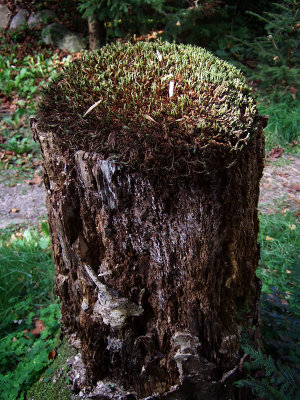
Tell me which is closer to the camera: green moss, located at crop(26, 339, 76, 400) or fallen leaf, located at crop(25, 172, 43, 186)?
green moss, located at crop(26, 339, 76, 400)

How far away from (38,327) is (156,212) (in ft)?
6.21

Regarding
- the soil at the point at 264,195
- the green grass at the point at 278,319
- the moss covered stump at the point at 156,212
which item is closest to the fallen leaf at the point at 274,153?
the soil at the point at 264,195

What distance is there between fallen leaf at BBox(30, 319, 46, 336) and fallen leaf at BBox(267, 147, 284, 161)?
150 inches

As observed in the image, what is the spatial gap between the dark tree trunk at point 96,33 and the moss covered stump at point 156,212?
540cm

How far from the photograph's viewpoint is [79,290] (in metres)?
1.95

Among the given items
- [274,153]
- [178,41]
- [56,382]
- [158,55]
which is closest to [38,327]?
[56,382]

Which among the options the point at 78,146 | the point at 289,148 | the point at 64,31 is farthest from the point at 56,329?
the point at 64,31

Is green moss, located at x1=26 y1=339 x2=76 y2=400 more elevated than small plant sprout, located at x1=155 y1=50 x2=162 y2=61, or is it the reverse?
small plant sprout, located at x1=155 y1=50 x2=162 y2=61

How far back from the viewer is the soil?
429cm

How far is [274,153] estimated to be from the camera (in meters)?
5.20

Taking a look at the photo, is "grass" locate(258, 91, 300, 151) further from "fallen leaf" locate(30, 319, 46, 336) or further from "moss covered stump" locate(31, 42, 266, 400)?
"fallen leaf" locate(30, 319, 46, 336)

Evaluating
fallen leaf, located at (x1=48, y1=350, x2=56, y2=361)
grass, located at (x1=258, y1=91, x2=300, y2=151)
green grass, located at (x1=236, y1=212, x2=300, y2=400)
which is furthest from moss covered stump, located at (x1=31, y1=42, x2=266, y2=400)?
grass, located at (x1=258, y1=91, x2=300, y2=151)

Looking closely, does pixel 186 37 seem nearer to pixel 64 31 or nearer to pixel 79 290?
pixel 64 31

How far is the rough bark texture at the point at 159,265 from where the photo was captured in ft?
5.12
